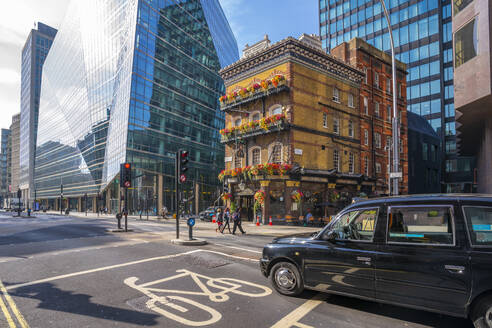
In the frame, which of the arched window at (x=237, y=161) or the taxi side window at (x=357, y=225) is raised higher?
the arched window at (x=237, y=161)

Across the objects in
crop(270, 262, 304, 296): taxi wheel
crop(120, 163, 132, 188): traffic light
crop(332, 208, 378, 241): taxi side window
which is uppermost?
crop(120, 163, 132, 188): traffic light

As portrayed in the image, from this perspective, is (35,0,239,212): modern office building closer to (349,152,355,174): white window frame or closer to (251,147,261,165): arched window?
(251,147,261,165): arched window

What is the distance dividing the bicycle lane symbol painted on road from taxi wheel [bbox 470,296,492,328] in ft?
11.0

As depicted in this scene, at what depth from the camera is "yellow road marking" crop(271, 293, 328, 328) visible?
14.6 ft

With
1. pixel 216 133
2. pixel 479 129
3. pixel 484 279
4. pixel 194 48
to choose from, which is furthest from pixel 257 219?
pixel 194 48

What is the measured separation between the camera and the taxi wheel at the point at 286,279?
5.64 metres

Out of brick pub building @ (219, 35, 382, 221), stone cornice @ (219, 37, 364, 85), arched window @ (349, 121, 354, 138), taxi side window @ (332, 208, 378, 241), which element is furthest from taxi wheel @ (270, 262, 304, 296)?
arched window @ (349, 121, 354, 138)

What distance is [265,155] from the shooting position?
27.1 meters

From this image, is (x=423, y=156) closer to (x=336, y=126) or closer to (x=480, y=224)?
(x=336, y=126)

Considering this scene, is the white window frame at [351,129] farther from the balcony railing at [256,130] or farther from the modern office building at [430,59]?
the modern office building at [430,59]

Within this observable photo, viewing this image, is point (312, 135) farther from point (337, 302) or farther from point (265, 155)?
point (337, 302)

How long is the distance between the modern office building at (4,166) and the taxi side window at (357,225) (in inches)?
6872

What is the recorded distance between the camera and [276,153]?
26.2m

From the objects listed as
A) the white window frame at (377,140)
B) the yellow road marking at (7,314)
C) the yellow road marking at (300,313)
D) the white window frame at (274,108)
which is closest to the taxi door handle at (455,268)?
the yellow road marking at (300,313)
